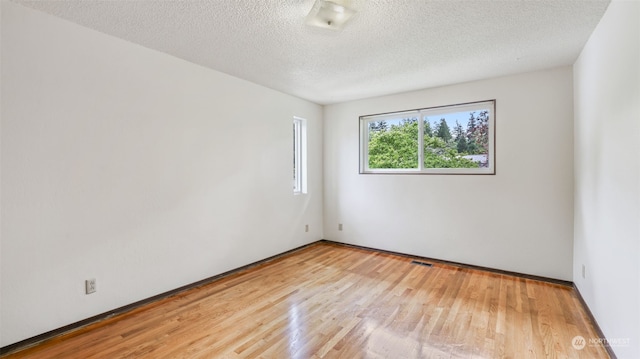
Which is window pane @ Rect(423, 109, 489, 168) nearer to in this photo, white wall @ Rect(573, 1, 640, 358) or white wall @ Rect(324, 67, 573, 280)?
white wall @ Rect(324, 67, 573, 280)

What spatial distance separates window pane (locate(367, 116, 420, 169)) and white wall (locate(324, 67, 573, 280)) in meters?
0.21

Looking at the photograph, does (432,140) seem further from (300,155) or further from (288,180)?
(288,180)

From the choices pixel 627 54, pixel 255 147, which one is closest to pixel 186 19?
pixel 255 147

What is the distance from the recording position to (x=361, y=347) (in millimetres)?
2029

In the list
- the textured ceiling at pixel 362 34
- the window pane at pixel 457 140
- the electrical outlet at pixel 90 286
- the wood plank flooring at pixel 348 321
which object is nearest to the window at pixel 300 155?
the textured ceiling at pixel 362 34

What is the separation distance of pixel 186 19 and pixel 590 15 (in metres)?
3.01

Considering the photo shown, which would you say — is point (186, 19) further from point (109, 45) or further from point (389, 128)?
point (389, 128)

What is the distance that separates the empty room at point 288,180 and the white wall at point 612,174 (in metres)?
0.02

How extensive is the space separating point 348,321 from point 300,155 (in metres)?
2.90

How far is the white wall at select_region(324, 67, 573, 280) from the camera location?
3.17 metres

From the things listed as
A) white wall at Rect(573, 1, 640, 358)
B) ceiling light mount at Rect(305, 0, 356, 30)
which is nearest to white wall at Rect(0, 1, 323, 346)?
ceiling light mount at Rect(305, 0, 356, 30)

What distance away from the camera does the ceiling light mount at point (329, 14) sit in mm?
1897

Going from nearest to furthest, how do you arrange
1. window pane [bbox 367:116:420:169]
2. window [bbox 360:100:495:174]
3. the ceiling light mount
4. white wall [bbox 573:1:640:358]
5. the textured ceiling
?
white wall [bbox 573:1:640:358]
the ceiling light mount
the textured ceiling
window [bbox 360:100:495:174]
window pane [bbox 367:116:420:169]

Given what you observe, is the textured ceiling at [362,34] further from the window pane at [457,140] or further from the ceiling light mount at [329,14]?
the window pane at [457,140]
